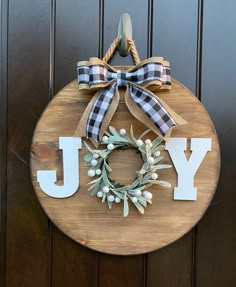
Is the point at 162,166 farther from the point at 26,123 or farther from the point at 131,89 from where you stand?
the point at 26,123

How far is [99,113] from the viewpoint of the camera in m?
0.62

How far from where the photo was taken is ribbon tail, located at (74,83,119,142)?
0.62 m

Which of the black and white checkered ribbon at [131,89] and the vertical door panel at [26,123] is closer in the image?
the black and white checkered ribbon at [131,89]

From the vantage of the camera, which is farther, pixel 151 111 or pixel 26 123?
pixel 26 123

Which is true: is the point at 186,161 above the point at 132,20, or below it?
below

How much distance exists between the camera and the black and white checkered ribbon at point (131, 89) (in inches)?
24.0

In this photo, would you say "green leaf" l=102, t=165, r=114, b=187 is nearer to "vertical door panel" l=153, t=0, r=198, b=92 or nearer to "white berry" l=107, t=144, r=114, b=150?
"white berry" l=107, t=144, r=114, b=150

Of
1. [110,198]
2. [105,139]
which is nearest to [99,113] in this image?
[105,139]

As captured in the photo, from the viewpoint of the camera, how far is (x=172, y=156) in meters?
0.64

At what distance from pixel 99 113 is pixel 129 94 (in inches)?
2.6

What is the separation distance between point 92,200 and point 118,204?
2.0 inches

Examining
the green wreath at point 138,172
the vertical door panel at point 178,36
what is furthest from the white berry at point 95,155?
the vertical door panel at point 178,36

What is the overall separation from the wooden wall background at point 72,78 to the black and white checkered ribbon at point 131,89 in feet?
0.22

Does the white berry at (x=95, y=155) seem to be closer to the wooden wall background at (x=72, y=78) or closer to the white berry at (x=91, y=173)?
the white berry at (x=91, y=173)
